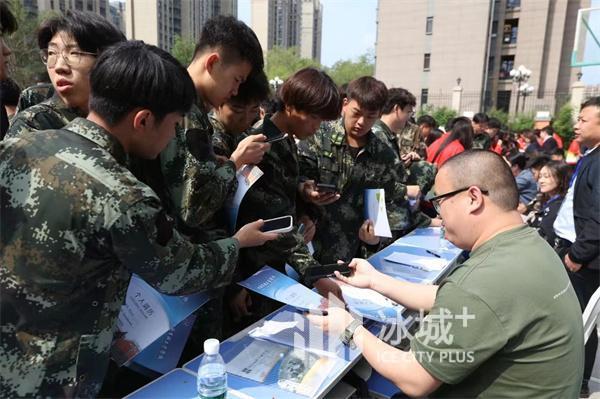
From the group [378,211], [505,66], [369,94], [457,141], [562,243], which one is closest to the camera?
[369,94]

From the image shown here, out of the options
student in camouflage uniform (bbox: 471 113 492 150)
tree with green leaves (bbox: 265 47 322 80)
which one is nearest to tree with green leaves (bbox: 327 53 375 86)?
tree with green leaves (bbox: 265 47 322 80)

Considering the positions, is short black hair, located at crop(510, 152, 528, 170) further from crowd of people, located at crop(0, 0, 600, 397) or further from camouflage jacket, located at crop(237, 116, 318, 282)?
camouflage jacket, located at crop(237, 116, 318, 282)

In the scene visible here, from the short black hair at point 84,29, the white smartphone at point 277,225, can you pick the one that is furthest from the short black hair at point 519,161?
the short black hair at point 84,29

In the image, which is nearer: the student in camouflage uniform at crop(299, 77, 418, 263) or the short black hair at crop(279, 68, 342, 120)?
the short black hair at crop(279, 68, 342, 120)

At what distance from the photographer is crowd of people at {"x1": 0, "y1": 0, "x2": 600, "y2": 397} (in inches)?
36.1

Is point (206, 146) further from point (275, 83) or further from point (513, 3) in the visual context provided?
point (513, 3)

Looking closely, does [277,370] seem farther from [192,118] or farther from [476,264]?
[192,118]

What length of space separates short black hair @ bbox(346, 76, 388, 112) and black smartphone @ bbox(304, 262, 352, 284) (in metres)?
1.05

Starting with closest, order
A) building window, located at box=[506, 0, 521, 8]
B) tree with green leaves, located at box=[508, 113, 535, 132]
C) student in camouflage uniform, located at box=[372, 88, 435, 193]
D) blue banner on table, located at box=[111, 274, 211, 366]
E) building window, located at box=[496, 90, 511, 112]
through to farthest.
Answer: blue banner on table, located at box=[111, 274, 211, 366] < student in camouflage uniform, located at box=[372, 88, 435, 193] < tree with green leaves, located at box=[508, 113, 535, 132] < building window, located at box=[506, 0, 521, 8] < building window, located at box=[496, 90, 511, 112]

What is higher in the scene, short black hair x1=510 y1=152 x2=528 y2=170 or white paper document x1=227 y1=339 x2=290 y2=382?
short black hair x1=510 y1=152 x2=528 y2=170

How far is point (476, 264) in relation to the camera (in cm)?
119

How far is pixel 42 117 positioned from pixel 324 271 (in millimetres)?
1155

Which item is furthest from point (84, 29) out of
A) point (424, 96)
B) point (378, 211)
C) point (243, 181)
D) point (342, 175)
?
point (424, 96)

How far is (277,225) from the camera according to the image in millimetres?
1524
